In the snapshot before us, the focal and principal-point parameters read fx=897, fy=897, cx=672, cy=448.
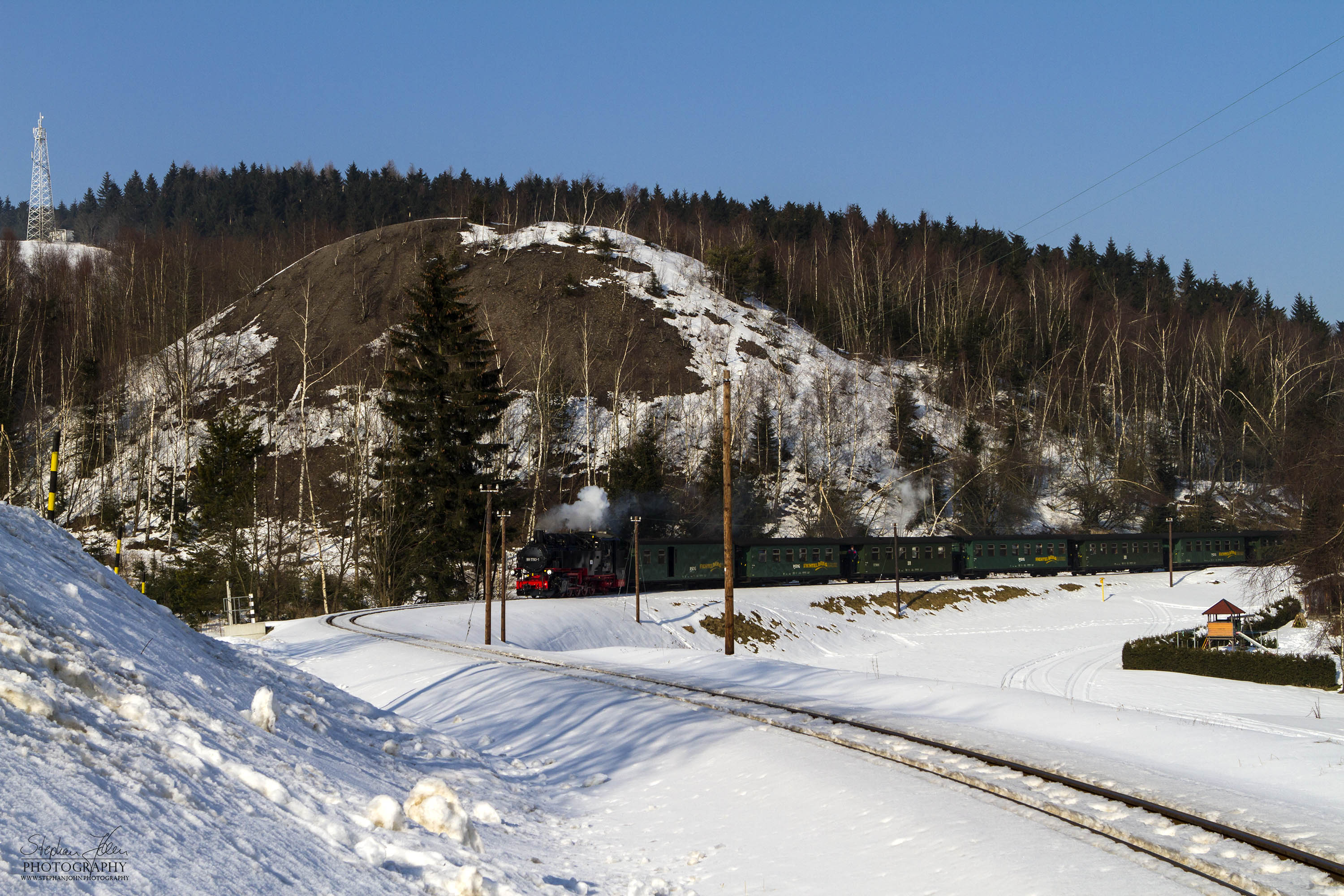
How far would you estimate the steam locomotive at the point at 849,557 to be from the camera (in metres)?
49.1

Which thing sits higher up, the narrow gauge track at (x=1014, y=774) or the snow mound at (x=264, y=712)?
the snow mound at (x=264, y=712)

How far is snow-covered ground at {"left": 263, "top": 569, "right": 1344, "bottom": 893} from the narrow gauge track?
12.1 inches

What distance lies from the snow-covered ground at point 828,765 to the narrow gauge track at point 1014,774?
31 centimetres

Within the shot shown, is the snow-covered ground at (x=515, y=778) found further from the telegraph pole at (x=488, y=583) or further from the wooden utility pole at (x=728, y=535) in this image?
the telegraph pole at (x=488, y=583)

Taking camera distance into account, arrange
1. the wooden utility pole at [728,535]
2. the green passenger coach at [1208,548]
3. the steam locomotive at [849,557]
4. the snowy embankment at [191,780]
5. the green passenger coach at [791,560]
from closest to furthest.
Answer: the snowy embankment at [191,780] → the wooden utility pole at [728,535] → the steam locomotive at [849,557] → the green passenger coach at [791,560] → the green passenger coach at [1208,548]

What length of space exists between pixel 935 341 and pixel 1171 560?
40648 millimetres

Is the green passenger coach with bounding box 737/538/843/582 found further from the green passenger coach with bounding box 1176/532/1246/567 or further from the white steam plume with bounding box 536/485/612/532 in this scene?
the green passenger coach with bounding box 1176/532/1246/567

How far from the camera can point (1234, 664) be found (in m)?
34.1

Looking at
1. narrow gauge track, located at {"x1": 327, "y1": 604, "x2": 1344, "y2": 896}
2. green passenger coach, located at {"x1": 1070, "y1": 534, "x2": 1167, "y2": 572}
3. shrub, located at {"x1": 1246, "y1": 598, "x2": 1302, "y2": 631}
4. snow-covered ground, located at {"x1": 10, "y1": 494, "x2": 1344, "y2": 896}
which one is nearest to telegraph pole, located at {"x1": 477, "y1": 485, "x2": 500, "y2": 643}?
narrow gauge track, located at {"x1": 327, "y1": 604, "x2": 1344, "y2": 896}

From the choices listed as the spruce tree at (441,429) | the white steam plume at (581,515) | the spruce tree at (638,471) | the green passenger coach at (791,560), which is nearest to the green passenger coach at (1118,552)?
the green passenger coach at (791,560)

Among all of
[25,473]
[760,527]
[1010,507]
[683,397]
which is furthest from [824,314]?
[25,473]

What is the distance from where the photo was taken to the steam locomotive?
4909 centimetres

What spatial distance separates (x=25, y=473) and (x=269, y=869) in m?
72.8

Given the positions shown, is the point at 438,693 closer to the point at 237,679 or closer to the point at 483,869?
the point at 237,679
